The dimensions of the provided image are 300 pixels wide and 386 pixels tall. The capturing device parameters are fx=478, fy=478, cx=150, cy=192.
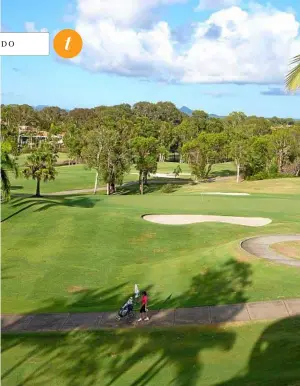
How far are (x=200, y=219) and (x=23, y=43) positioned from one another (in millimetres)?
29409

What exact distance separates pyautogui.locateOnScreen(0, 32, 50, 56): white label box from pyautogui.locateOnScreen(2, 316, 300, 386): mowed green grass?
31.6 ft

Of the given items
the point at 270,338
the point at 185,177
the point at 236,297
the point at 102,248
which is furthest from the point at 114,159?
the point at 270,338

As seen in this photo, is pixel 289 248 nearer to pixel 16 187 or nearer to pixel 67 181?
pixel 16 187

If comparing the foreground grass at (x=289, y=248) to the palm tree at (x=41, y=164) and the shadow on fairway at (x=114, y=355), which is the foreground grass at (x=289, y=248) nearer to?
the shadow on fairway at (x=114, y=355)

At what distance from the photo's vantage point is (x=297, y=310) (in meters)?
18.8

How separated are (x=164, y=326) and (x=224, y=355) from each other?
9.99 feet

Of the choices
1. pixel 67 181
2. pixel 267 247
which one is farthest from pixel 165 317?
pixel 67 181

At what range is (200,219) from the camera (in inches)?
1535

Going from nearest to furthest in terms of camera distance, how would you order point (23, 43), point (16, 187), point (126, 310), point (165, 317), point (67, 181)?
point (23, 43) → point (126, 310) → point (165, 317) → point (16, 187) → point (67, 181)

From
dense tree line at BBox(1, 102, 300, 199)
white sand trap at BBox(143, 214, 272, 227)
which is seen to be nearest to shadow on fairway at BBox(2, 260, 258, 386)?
dense tree line at BBox(1, 102, 300, 199)

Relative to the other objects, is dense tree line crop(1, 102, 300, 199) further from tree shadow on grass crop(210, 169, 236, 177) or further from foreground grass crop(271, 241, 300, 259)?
foreground grass crop(271, 241, 300, 259)

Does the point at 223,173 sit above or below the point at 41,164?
below

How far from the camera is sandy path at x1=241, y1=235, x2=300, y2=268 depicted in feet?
80.9

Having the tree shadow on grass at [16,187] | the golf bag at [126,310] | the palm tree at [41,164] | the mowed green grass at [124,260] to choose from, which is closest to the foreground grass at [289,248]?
the mowed green grass at [124,260]
